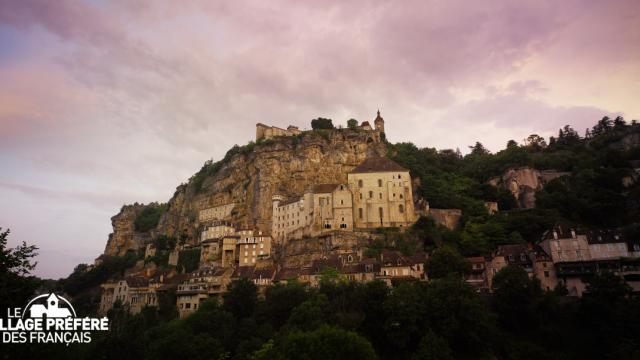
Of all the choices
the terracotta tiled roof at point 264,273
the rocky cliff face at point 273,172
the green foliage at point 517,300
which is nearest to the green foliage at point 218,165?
the rocky cliff face at point 273,172

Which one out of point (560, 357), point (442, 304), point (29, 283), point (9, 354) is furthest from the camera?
point (442, 304)

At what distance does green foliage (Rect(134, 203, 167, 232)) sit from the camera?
367ft

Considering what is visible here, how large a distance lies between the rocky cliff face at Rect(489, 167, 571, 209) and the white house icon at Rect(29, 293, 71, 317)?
67.6 metres

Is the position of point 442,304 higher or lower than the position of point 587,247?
lower

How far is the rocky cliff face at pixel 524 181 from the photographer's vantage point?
7694 centimetres

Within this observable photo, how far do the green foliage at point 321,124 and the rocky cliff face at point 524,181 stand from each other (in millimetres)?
34248

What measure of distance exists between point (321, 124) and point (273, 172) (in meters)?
18.0

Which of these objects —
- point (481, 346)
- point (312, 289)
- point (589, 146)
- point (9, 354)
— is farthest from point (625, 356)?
point (589, 146)

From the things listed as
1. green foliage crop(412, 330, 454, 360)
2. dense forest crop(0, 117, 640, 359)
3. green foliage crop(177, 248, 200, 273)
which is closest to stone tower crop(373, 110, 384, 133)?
dense forest crop(0, 117, 640, 359)

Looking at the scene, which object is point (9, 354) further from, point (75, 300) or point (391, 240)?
point (75, 300)

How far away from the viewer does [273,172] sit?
85.5 m

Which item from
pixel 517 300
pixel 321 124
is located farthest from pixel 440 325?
pixel 321 124

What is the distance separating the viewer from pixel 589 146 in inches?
3733

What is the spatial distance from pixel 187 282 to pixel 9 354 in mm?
44695
